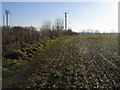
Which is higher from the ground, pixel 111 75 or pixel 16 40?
pixel 16 40

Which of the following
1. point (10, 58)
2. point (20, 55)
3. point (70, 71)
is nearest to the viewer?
point (70, 71)

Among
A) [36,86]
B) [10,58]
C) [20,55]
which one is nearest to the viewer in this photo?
[36,86]

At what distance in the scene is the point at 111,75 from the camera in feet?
20.5

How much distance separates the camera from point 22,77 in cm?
595

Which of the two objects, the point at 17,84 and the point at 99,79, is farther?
the point at 99,79

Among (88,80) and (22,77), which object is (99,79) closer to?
(88,80)

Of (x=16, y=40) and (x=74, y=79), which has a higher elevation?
(x=16, y=40)

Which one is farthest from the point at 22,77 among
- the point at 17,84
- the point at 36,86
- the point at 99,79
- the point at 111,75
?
the point at 111,75

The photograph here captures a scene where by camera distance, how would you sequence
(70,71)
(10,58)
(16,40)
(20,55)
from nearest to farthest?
(70,71) < (10,58) < (20,55) < (16,40)

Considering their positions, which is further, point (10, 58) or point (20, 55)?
point (20, 55)

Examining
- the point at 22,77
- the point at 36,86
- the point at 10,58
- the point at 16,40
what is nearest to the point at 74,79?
the point at 36,86

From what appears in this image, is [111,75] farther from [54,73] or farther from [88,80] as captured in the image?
[54,73]

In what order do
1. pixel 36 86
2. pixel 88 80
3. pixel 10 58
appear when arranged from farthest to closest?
1. pixel 10 58
2. pixel 88 80
3. pixel 36 86

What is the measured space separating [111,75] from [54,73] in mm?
2286
